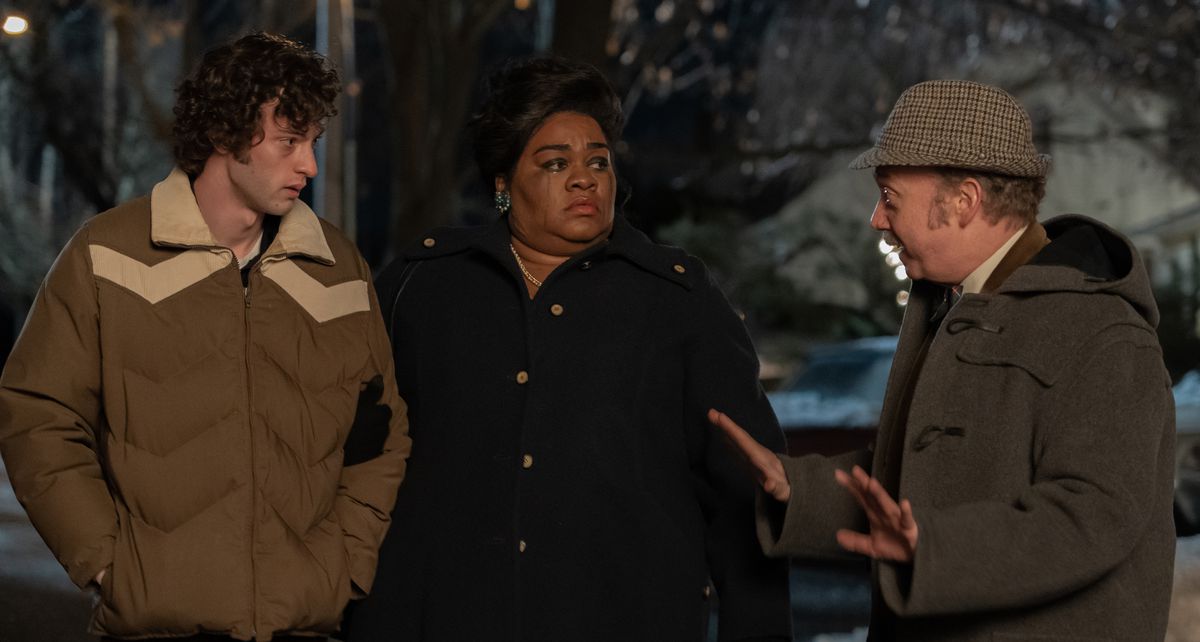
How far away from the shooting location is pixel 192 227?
3.66m

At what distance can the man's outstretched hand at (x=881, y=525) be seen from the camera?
2971 mm

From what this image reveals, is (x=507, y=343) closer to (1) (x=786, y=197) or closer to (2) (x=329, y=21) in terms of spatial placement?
(2) (x=329, y=21)

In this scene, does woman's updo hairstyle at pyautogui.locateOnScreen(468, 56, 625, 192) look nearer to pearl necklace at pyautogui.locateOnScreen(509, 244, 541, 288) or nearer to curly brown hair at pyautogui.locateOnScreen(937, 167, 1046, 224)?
pearl necklace at pyautogui.locateOnScreen(509, 244, 541, 288)

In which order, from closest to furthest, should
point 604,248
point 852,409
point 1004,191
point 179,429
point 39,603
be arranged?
1. point 1004,191
2. point 179,429
3. point 604,248
4. point 39,603
5. point 852,409

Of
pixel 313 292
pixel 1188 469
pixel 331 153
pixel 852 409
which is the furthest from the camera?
pixel 852 409

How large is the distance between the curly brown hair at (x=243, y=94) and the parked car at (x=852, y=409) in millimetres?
5725

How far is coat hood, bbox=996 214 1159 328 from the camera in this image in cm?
310

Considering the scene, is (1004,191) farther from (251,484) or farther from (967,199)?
(251,484)

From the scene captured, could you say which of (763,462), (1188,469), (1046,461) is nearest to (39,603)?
(763,462)

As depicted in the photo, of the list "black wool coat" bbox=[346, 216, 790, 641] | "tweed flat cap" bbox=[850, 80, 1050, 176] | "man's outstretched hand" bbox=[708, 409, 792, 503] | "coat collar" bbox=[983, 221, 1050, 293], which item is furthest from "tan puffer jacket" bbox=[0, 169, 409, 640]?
"coat collar" bbox=[983, 221, 1050, 293]

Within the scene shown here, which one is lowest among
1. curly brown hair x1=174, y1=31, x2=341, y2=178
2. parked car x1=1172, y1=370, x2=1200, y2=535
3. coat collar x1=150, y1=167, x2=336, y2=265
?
parked car x1=1172, y1=370, x2=1200, y2=535

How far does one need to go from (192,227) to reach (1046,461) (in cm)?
193

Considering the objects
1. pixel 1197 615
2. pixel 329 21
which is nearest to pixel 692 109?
pixel 329 21

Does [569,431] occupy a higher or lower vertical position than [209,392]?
lower
